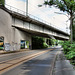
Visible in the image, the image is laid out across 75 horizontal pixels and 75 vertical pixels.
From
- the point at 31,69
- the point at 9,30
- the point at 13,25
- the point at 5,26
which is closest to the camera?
the point at 31,69

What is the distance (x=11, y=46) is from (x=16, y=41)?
3.44 metres

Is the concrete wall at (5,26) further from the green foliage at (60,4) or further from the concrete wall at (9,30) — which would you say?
the green foliage at (60,4)

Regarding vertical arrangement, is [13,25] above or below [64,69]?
above

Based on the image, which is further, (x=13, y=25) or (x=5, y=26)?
(x=13, y=25)

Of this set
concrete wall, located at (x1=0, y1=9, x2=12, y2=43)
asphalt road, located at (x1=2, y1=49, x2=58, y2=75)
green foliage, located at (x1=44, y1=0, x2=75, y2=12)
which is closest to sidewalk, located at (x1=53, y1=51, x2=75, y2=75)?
asphalt road, located at (x1=2, y1=49, x2=58, y2=75)

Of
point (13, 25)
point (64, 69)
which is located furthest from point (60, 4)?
point (13, 25)

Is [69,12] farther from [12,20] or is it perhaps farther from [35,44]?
[35,44]

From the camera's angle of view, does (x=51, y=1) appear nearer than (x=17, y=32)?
Yes

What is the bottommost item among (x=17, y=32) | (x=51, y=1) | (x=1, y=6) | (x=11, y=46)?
(x=11, y=46)

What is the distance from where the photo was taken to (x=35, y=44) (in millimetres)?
63750

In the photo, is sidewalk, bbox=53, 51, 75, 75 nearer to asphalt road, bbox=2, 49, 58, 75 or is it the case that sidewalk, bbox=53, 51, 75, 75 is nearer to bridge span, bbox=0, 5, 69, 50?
asphalt road, bbox=2, 49, 58, 75

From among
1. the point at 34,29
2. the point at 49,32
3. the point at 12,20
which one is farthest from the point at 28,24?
the point at 49,32

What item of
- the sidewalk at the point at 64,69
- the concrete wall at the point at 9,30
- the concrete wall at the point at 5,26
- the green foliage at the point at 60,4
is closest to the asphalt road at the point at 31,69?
the sidewalk at the point at 64,69

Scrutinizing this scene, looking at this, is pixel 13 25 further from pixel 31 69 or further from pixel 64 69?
pixel 64 69
